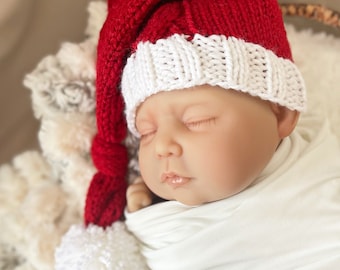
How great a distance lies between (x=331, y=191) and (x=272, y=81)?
0.77 feet

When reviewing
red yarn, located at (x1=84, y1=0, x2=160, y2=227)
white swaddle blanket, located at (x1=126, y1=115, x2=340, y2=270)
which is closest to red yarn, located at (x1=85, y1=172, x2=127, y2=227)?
red yarn, located at (x1=84, y1=0, x2=160, y2=227)

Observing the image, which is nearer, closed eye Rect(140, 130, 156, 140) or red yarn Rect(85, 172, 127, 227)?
closed eye Rect(140, 130, 156, 140)

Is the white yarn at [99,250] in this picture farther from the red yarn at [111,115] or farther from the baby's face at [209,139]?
the baby's face at [209,139]

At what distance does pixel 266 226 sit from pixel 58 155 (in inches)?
18.4

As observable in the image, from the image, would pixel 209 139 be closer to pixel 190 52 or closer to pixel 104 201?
pixel 190 52

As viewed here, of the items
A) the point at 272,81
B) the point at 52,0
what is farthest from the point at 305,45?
the point at 52,0

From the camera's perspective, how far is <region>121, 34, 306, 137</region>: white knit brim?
90 centimetres

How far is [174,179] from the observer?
95 cm

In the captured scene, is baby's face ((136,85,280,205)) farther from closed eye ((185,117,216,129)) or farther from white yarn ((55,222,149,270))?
white yarn ((55,222,149,270))

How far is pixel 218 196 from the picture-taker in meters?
0.96

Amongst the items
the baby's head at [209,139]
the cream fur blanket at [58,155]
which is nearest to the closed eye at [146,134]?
the baby's head at [209,139]

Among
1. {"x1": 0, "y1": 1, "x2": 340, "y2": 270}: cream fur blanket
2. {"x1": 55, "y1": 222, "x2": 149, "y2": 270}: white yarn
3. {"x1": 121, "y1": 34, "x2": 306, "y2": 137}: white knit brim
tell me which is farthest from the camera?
{"x1": 0, "y1": 1, "x2": 340, "y2": 270}: cream fur blanket

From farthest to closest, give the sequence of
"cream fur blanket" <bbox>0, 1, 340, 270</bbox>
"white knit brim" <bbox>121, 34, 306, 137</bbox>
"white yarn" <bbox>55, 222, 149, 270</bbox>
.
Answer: "cream fur blanket" <bbox>0, 1, 340, 270</bbox> → "white yarn" <bbox>55, 222, 149, 270</bbox> → "white knit brim" <bbox>121, 34, 306, 137</bbox>

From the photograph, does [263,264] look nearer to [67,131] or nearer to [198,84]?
[198,84]
